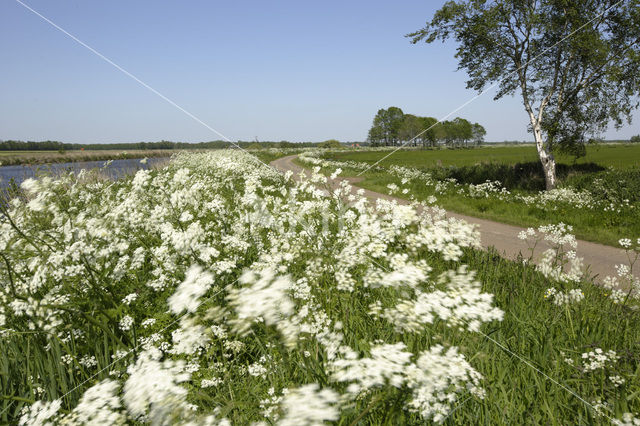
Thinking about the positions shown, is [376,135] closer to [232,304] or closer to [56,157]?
[56,157]

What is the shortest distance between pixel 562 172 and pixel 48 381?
26.1 metres

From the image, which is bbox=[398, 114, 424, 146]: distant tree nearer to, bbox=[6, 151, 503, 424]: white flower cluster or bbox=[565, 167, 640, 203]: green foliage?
bbox=[565, 167, 640, 203]: green foliage

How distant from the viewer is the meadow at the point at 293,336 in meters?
1.86

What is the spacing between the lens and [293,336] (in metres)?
1.95

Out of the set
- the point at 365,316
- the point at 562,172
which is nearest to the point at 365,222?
the point at 365,316

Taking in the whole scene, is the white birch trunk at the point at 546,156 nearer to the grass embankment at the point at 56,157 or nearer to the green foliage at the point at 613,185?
the green foliage at the point at 613,185

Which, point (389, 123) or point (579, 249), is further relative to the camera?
point (389, 123)

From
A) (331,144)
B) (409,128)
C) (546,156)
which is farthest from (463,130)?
(331,144)

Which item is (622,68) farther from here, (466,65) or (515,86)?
(466,65)

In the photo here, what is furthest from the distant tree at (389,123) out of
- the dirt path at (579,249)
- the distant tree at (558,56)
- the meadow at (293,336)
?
the meadow at (293,336)

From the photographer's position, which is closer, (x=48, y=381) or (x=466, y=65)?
(x=48, y=381)

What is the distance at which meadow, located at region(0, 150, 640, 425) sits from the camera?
186 centimetres

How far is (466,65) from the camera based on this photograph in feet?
63.3

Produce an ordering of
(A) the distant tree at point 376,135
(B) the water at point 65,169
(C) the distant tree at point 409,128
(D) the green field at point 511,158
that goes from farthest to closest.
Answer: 1. (A) the distant tree at point 376,135
2. (C) the distant tree at point 409,128
3. (D) the green field at point 511,158
4. (B) the water at point 65,169
